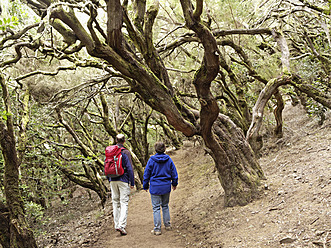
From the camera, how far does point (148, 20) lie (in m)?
5.75

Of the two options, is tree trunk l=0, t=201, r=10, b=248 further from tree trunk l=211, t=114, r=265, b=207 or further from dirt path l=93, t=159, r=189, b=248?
tree trunk l=211, t=114, r=265, b=207

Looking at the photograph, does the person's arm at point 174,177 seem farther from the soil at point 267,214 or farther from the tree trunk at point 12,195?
the tree trunk at point 12,195

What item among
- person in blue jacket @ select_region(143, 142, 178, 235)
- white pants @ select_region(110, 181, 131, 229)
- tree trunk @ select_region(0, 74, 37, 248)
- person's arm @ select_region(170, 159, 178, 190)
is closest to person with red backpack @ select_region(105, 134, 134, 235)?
white pants @ select_region(110, 181, 131, 229)

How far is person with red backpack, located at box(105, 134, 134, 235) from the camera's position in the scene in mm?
6402

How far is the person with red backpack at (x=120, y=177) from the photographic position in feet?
21.0

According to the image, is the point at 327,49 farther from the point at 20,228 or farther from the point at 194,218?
the point at 20,228

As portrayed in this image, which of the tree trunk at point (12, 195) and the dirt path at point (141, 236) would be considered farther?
the dirt path at point (141, 236)

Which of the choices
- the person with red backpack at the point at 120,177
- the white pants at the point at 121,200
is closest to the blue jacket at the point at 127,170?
the person with red backpack at the point at 120,177

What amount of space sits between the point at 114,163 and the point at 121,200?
2.78 ft

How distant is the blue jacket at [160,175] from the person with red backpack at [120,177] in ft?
1.54

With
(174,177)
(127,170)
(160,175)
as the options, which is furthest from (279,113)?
(127,170)

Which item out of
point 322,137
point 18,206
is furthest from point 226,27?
point 18,206

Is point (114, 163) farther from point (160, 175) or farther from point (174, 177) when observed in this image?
point (174, 177)

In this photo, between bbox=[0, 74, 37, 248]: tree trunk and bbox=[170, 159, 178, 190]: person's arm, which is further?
bbox=[170, 159, 178, 190]: person's arm
